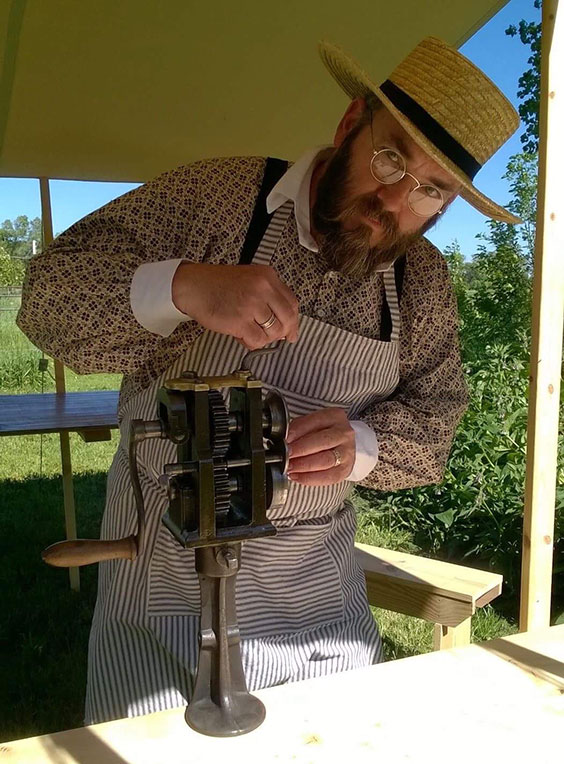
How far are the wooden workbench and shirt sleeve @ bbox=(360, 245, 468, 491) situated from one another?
1.49 feet

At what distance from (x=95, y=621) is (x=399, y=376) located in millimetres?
806

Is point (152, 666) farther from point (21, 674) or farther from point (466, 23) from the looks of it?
point (466, 23)

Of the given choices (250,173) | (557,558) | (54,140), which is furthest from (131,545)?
(557,558)

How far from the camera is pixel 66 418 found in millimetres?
3047

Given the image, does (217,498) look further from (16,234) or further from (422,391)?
(16,234)

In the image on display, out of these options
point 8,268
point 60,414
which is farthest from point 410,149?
point 8,268

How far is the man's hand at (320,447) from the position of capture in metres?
1.16

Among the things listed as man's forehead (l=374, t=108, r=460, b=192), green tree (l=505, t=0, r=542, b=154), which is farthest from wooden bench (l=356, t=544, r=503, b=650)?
green tree (l=505, t=0, r=542, b=154)

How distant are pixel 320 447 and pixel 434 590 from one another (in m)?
1.20

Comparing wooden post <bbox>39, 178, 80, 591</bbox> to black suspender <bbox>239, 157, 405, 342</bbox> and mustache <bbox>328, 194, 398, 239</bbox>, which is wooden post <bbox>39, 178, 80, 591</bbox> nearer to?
black suspender <bbox>239, 157, 405, 342</bbox>

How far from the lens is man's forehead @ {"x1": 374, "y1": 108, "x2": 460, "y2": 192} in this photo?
1.20 meters

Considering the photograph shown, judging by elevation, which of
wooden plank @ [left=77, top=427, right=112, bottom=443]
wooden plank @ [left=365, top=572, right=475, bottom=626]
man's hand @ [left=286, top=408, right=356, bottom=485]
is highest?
man's hand @ [left=286, top=408, right=356, bottom=485]

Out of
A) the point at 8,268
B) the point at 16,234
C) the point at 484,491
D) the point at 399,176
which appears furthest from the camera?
the point at 16,234

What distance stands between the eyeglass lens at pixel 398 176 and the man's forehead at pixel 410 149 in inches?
0.6
